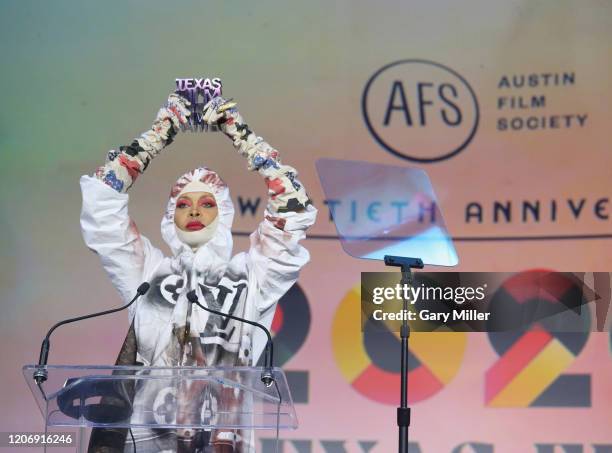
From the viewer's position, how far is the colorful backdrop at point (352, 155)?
4.01 metres

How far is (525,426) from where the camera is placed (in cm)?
396

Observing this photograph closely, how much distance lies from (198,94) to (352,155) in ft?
2.68

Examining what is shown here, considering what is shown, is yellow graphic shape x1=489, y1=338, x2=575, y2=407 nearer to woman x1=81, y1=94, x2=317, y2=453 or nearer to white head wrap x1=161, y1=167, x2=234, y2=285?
woman x1=81, y1=94, x2=317, y2=453

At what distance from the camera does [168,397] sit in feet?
8.81

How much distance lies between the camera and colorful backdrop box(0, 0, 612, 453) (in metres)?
4.01

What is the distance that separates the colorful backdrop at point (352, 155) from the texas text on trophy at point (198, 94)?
64 centimetres

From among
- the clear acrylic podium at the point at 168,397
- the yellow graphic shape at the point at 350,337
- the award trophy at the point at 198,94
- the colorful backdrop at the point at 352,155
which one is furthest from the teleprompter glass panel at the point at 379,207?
the clear acrylic podium at the point at 168,397

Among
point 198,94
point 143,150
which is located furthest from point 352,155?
point 143,150

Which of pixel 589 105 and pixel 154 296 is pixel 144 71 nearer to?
pixel 154 296

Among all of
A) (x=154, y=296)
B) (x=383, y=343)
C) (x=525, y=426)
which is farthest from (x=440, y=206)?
(x=154, y=296)

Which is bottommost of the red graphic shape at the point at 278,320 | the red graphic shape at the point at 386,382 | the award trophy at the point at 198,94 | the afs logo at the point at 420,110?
the red graphic shape at the point at 386,382

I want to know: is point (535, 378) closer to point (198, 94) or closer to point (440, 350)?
point (440, 350)

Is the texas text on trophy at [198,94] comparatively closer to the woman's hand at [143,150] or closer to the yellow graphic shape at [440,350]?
the woman's hand at [143,150]

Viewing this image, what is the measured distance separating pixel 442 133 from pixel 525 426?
3.79ft
